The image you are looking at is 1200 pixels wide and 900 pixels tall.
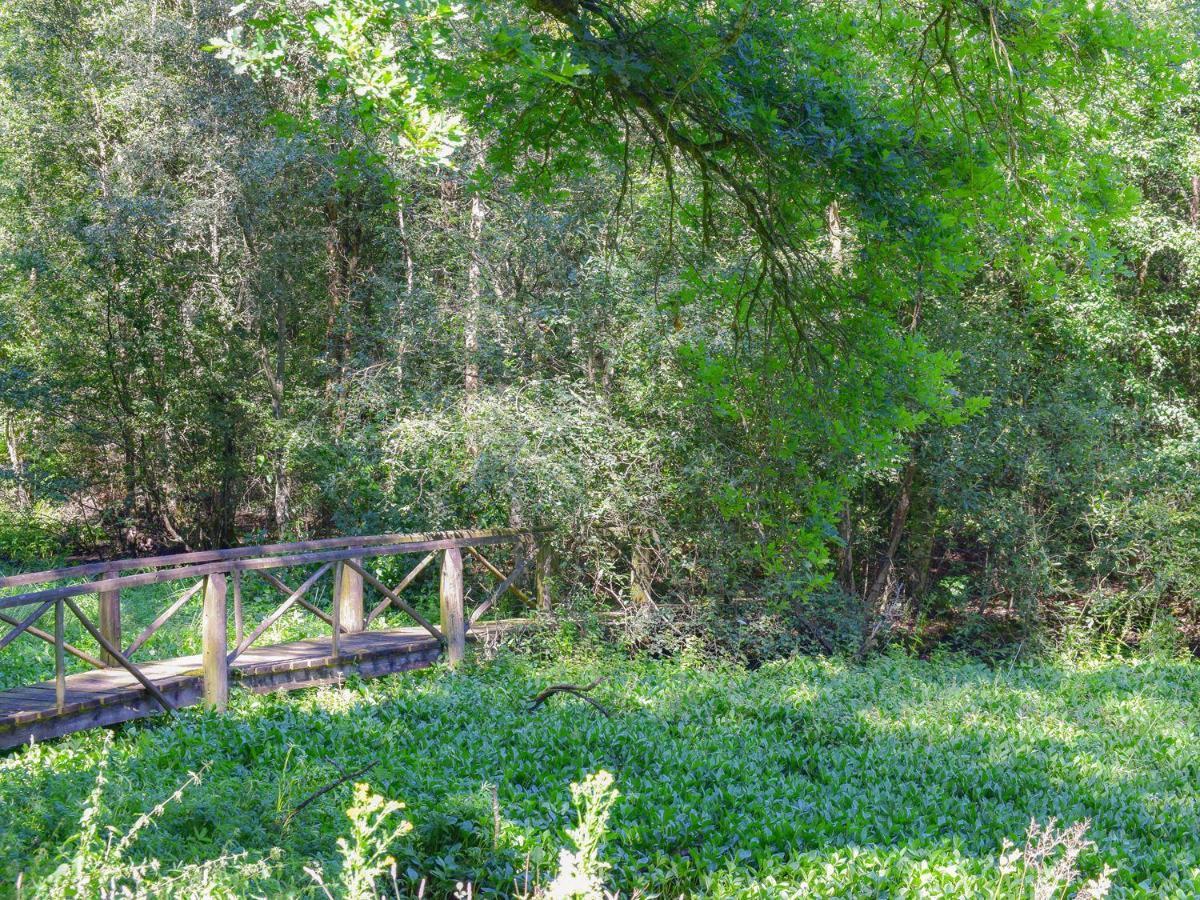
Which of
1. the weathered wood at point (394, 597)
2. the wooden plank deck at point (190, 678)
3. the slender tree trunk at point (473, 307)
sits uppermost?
the slender tree trunk at point (473, 307)

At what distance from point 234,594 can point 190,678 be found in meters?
0.73

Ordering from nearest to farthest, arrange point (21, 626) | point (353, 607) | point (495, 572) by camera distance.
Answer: point (21, 626)
point (353, 607)
point (495, 572)

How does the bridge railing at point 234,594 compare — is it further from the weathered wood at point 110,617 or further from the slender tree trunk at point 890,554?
the slender tree trunk at point 890,554

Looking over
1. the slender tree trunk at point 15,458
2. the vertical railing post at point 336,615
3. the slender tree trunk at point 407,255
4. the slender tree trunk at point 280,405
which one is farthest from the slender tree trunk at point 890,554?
the slender tree trunk at point 15,458

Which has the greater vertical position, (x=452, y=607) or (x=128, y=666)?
(x=128, y=666)

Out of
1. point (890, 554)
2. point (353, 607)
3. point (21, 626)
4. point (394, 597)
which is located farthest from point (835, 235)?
point (21, 626)

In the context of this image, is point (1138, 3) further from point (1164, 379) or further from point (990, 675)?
point (990, 675)

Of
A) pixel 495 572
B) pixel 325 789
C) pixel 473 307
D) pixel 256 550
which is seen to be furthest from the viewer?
pixel 473 307

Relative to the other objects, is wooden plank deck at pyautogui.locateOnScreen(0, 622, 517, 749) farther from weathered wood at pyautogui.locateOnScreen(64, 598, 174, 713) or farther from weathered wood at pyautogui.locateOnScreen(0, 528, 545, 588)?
weathered wood at pyautogui.locateOnScreen(0, 528, 545, 588)

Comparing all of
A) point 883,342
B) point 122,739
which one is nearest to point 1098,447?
point 883,342

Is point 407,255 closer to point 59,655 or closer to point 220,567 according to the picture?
point 220,567

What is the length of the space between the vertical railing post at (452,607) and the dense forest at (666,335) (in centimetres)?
82

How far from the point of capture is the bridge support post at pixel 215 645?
746 centimetres

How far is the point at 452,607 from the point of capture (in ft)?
31.4
